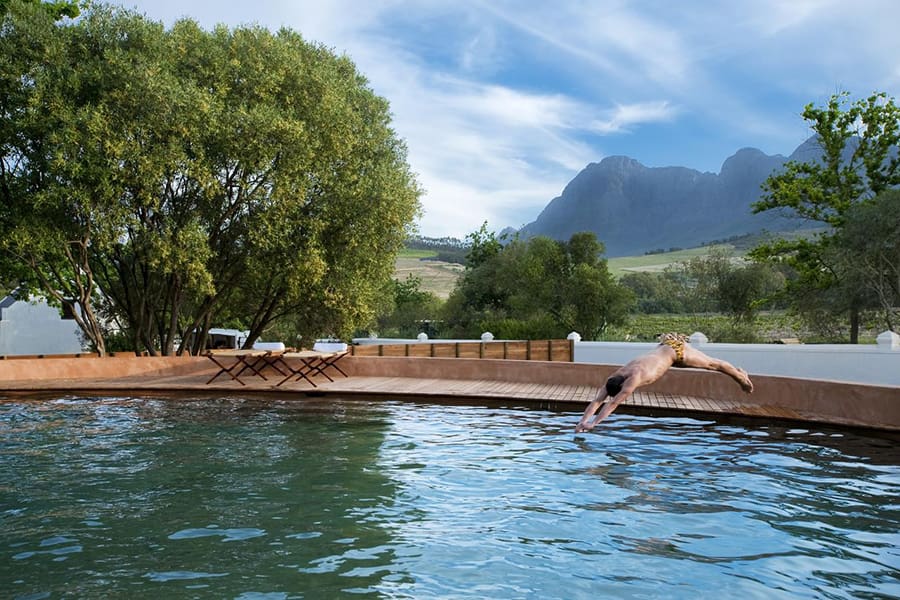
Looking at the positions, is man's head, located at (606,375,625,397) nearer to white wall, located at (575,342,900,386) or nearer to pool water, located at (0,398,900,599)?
pool water, located at (0,398,900,599)

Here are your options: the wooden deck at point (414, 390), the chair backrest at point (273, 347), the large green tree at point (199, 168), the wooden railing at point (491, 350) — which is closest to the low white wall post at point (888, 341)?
the wooden deck at point (414, 390)

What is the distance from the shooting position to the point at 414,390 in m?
16.3

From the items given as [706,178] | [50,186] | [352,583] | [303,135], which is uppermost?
[706,178]

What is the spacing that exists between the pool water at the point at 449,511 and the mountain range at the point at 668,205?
131 metres

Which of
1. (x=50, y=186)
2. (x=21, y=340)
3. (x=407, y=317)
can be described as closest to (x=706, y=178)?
(x=407, y=317)

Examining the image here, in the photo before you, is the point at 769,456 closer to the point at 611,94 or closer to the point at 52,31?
the point at 52,31

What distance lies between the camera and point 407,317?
55562mm

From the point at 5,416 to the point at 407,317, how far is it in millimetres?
41906

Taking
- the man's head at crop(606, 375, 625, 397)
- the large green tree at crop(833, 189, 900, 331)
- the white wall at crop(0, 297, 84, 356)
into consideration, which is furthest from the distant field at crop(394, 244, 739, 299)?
the man's head at crop(606, 375, 625, 397)

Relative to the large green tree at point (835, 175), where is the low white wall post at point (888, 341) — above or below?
below

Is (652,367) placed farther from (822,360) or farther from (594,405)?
(822,360)

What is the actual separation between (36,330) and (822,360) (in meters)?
36.1

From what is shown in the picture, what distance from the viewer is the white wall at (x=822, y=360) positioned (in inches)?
676

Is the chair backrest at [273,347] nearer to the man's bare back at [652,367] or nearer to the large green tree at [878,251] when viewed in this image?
the man's bare back at [652,367]
